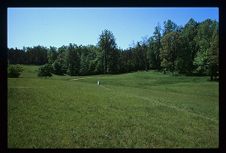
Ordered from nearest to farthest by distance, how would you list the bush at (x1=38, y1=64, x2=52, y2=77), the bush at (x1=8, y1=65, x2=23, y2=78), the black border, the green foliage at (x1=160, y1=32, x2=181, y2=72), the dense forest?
the black border → the bush at (x1=8, y1=65, x2=23, y2=78) → the dense forest → the bush at (x1=38, y1=64, x2=52, y2=77) → the green foliage at (x1=160, y1=32, x2=181, y2=72)

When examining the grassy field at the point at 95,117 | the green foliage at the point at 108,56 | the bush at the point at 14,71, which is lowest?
the grassy field at the point at 95,117

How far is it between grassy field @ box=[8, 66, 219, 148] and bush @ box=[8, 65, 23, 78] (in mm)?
77

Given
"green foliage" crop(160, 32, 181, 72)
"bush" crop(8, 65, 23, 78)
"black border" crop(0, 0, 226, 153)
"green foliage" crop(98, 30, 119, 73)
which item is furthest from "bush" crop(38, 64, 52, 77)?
"green foliage" crop(160, 32, 181, 72)

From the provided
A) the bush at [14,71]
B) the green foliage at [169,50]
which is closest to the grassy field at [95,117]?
the bush at [14,71]

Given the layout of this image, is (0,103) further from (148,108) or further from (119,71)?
(148,108)

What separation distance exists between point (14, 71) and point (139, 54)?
72.0 inches

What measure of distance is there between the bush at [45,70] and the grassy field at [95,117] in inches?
3.5

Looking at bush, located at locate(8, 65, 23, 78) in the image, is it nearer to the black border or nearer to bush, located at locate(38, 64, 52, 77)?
bush, located at locate(38, 64, 52, 77)

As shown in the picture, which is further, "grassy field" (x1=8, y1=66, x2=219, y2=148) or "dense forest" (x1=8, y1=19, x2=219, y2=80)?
"dense forest" (x1=8, y1=19, x2=219, y2=80)

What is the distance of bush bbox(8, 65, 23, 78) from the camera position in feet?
12.2

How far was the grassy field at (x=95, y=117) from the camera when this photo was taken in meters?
3.82
